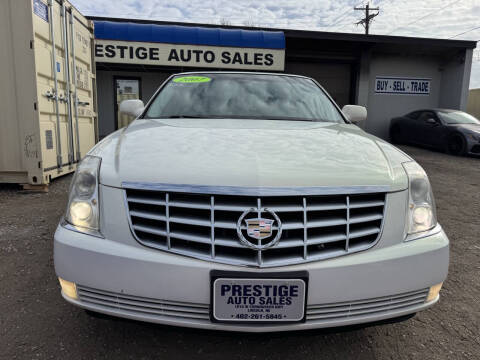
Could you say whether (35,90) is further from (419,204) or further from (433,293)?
(433,293)

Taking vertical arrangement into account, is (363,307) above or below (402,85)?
below

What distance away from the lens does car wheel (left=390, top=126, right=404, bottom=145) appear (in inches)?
482

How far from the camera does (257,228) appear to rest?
4.41 feet

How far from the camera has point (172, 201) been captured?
142 centimetres

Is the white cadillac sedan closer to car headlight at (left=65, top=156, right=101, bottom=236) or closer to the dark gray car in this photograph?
car headlight at (left=65, top=156, right=101, bottom=236)

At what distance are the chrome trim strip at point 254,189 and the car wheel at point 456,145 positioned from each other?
952cm

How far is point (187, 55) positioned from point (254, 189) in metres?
10.5

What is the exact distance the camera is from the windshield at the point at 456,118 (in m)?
10.0

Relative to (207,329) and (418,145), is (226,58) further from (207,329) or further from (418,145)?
(207,329)

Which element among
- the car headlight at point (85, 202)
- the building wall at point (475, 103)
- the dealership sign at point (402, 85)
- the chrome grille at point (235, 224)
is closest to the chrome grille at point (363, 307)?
the chrome grille at point (235, 224)

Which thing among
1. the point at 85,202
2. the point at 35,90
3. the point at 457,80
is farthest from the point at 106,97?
the point at 457,80

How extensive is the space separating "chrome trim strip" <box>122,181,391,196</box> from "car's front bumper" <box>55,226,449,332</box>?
241mm

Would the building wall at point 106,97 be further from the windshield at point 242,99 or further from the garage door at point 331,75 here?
the windshield at point 242,99

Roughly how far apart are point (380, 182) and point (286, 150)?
1.41 ft
